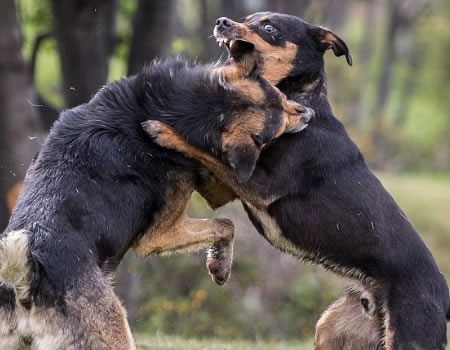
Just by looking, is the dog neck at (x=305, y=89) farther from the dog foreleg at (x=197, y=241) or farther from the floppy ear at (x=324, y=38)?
the dog foreleg at (x=197, y=241)

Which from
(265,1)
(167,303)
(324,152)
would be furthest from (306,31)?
(265,1)

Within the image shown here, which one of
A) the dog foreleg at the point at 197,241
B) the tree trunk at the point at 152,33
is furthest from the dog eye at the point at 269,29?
the tree trunk at the point at 152,33

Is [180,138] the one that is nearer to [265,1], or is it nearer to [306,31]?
[306,31]

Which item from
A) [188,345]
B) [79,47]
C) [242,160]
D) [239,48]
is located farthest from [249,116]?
[79,47]

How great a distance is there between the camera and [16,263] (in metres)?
5.07

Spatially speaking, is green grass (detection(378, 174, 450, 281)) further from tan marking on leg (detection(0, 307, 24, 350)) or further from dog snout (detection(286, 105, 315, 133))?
tan marking on leg (detection(0, 307, 24, 350))

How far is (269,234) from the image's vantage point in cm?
666

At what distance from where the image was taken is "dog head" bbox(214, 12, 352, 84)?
22.1 ft

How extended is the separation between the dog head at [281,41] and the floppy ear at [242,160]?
0.86m

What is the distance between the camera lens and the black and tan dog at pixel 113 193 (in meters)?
5.20

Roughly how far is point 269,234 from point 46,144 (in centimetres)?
175

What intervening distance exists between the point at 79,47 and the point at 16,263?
535 cm

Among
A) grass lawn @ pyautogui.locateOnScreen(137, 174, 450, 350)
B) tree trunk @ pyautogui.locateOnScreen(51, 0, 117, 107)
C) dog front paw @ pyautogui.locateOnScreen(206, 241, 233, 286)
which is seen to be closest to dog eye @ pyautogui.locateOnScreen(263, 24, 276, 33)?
dog front paw @ pyautogui.locateOnScreen(206, 241, 233, 286)

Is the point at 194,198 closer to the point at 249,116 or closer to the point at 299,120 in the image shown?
the point at 299,120
